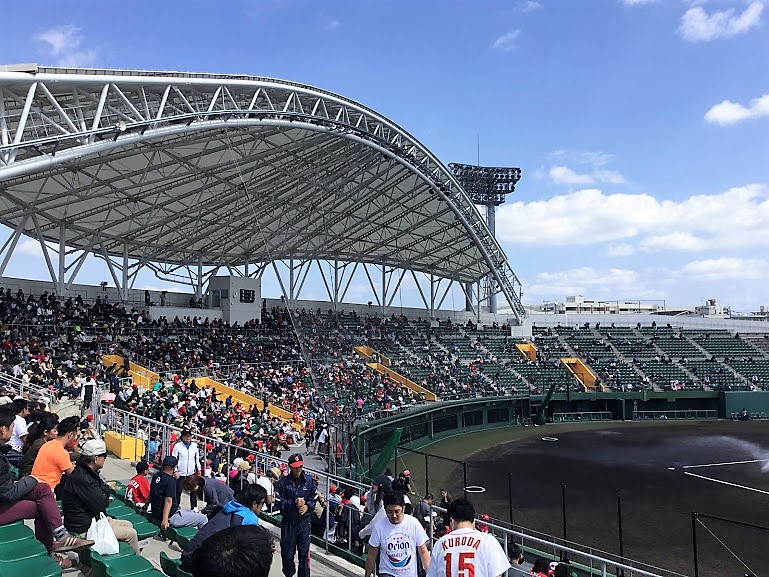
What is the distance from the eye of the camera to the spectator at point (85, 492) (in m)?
5.77

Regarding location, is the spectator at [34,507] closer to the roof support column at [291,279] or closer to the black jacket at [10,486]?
the black jacket at [10,486]

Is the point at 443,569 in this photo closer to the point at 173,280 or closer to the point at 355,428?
the point at 355,428

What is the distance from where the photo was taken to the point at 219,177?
109 ft

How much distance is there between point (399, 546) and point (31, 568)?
2818 millimetres

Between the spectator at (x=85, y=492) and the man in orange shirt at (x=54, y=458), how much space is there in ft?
0.69

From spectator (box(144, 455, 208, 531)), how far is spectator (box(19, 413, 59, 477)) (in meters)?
1.43

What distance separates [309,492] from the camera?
6340 millimetres

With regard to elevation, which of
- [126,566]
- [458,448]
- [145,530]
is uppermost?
[126,566]

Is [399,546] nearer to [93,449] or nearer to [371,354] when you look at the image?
[93,449]

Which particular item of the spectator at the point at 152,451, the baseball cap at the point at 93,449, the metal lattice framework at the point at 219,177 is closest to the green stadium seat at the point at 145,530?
the baseball cap at the point at 93,449

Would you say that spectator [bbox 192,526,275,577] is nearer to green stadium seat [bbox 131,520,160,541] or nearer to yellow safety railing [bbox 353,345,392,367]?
green stadium seat [bbox 131,520,160,541]

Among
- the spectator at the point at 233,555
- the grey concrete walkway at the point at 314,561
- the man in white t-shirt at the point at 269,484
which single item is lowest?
the grey concrete walkway at the point at 314,561

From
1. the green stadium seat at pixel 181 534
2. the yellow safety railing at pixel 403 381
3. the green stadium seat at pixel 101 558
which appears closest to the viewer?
the green stadium seat at pixel 101 558

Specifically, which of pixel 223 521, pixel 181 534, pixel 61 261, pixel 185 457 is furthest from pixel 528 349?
pixel 223 521
